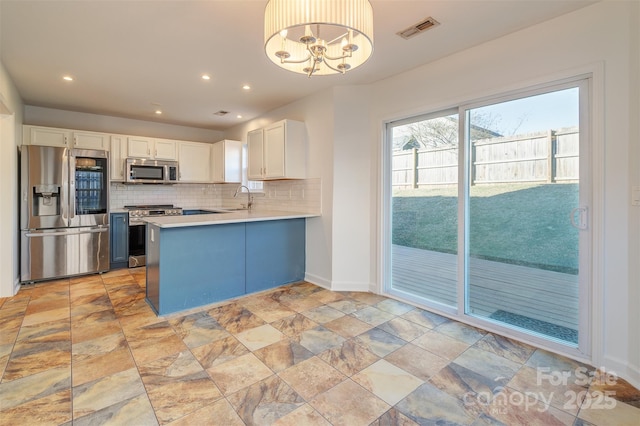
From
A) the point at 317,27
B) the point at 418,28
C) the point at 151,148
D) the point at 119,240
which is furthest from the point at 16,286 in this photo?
the point at 418,28

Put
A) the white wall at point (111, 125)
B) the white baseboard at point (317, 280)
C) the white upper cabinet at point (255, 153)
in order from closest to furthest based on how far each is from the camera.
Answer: the white baseboard at point (317, 280), the white upper cabinet at point (255, 153), the white wall at point (111, 125)

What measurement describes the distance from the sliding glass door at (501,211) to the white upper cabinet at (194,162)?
3.73m

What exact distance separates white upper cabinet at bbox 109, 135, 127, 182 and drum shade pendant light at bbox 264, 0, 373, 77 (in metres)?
4.18

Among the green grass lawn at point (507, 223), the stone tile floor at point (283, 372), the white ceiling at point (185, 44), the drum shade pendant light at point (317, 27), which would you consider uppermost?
the white ceiling at point (185, 44)

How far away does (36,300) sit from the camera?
3.33 m

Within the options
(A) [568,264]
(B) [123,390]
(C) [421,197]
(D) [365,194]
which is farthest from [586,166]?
(B) [123,390]

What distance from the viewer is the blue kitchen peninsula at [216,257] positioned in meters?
2.99

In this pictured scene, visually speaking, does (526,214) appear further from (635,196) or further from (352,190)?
(352,190)

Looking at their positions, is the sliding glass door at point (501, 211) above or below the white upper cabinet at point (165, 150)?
below

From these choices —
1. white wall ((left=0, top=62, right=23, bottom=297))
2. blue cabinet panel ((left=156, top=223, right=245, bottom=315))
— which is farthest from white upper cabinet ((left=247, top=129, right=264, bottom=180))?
white wall ((left=0, top=62, right=23, bottom=297))

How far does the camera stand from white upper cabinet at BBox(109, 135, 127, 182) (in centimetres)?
484

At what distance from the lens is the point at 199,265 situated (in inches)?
125

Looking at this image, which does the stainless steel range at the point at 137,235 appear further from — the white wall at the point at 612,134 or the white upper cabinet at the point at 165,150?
the white wall at the point at 612,134

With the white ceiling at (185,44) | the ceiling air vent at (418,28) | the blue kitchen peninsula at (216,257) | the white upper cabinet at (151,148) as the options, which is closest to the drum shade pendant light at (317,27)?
the white ceiling at (185,44)
